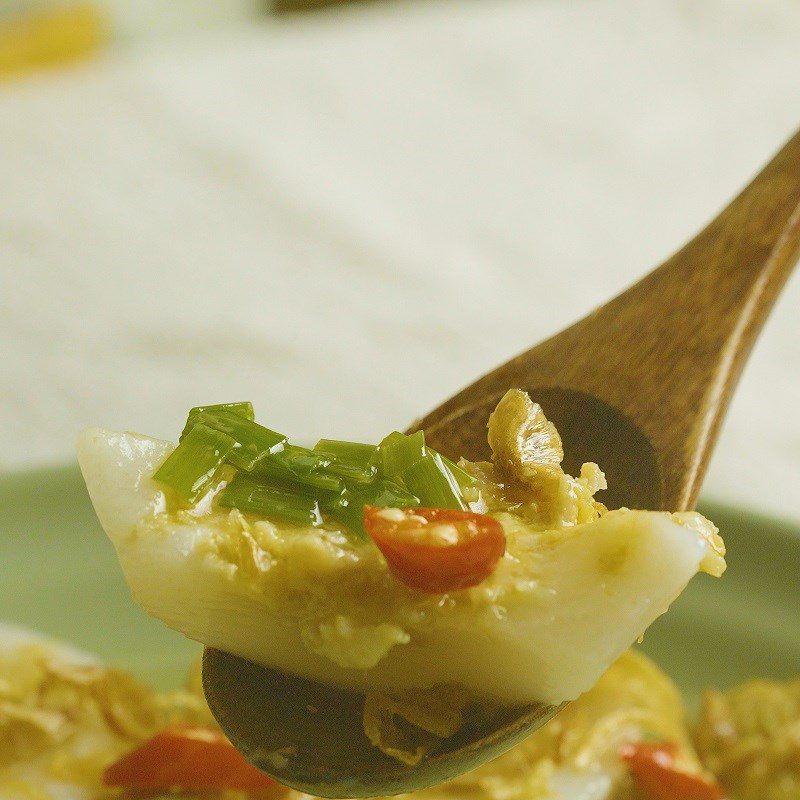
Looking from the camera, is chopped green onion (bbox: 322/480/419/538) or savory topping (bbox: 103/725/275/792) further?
savory topping (bbox: 103/725/275/792)

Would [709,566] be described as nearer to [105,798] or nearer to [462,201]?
[105,798]

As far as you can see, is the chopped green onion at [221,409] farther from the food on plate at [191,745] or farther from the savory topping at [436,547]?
the food on plate at [191,745]

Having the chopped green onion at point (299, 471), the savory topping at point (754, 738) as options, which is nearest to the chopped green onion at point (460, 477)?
the chopped green onion at point (299, 471)

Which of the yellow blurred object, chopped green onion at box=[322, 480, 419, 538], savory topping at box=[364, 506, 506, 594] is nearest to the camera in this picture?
savory topping at box=[364, 506, 506, 594]

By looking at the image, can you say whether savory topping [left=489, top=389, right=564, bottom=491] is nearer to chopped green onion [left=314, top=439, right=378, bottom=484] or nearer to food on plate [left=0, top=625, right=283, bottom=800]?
chopped green onion [left=314, top=439, right=378, bottom=484]

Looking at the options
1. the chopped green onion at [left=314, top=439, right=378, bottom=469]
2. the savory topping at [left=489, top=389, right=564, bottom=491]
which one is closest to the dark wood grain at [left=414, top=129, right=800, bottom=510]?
the savory topping at [left=489, top=389, right=564, bottom=491]
